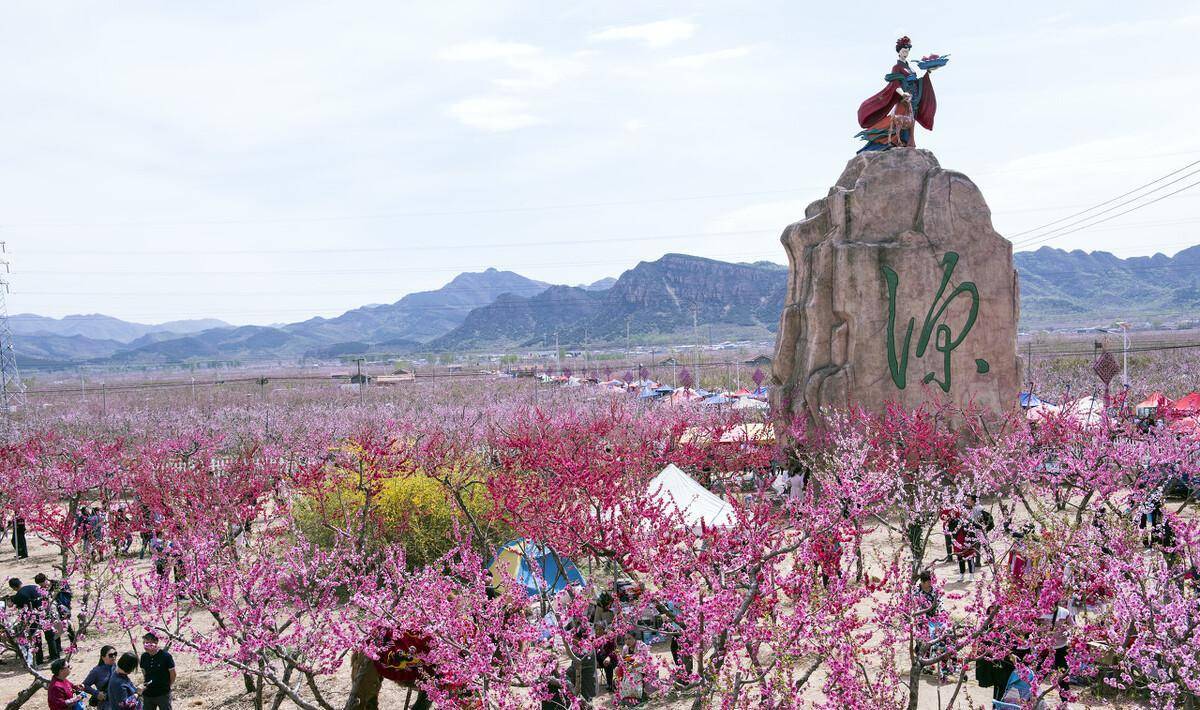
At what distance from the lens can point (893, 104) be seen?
1764 cm

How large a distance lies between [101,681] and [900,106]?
16.7m

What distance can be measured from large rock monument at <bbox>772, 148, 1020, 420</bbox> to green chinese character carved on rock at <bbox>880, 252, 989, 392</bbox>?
0.7 inches

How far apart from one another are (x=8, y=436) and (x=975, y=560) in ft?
86.6

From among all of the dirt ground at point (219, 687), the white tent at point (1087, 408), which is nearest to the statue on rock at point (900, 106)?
the white tent at point (1087, 408)

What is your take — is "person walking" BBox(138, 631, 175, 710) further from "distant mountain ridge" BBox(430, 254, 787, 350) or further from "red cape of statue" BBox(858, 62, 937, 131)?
"distant mountain ridge" BBox(430, 254, 787, 350)

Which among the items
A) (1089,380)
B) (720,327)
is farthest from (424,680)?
(720,327)

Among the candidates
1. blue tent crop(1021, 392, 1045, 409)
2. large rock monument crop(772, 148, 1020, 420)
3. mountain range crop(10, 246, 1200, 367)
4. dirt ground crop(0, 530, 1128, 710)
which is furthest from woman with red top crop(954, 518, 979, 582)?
mountain range crop(10, 246, 1200, 367)

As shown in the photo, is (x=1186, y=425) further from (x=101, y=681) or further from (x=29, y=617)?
(x=29, y=617)

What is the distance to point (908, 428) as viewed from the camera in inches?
564

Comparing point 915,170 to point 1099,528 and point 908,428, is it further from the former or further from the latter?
point 1099,528

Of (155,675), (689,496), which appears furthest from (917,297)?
(155,675)

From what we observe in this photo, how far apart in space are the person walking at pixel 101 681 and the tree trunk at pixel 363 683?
2.07m

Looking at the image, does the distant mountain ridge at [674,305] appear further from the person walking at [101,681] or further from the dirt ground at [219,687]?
the person walking at [101,681]

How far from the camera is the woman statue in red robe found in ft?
57.5
